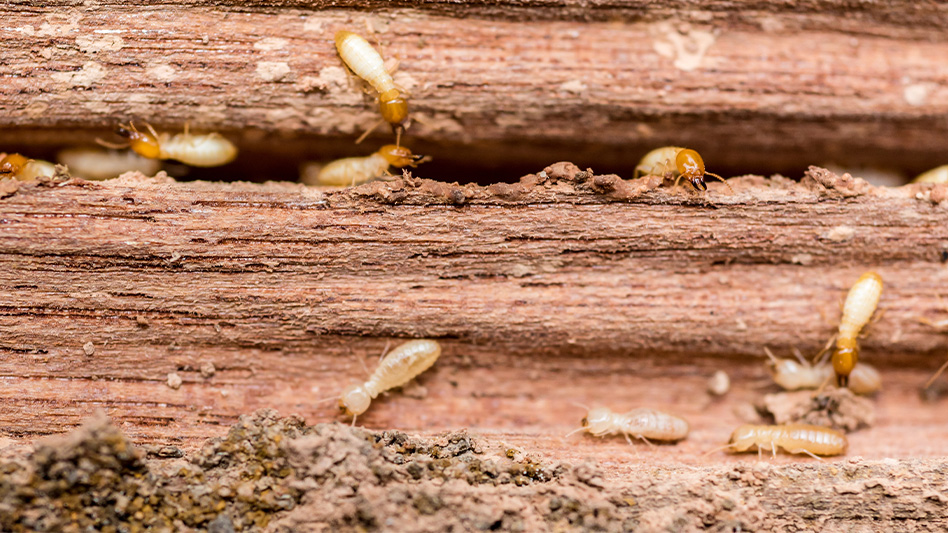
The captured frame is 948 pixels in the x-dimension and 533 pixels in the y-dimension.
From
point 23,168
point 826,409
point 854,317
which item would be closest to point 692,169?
point 854,317

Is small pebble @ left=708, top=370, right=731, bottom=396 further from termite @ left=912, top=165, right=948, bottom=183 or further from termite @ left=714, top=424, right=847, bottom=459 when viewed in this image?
termite @ left=912, top=165, right=948, bottom=183

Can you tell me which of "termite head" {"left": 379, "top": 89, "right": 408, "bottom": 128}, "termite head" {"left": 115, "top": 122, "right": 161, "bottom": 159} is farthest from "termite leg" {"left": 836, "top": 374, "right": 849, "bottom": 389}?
"termite head" {"left": 115, "top": 122, "right": 161, "bottom": 159}

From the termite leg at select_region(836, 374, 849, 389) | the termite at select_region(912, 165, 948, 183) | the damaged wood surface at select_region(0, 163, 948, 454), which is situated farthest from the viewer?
the termite at select_region(912, 165, 948, 183)

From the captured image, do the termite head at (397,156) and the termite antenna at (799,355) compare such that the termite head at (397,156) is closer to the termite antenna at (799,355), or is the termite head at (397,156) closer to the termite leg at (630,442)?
the termite leg at (630,442)

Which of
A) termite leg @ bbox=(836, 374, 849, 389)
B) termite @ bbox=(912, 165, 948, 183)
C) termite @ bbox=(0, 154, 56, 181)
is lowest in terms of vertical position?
termite leg @ bbox=(836, 374, 849, 389)

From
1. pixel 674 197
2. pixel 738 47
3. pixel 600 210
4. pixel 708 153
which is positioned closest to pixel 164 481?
pixel 600 210

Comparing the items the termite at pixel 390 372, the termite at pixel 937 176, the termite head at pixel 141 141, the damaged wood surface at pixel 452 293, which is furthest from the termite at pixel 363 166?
the termite at pixel 937 176

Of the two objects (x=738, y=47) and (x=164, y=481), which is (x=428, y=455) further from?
(x=738, y=47)
